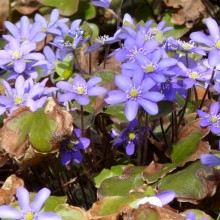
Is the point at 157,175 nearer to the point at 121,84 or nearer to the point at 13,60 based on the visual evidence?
the point at 121,84

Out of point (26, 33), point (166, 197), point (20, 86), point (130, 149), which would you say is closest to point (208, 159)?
point (166, 197)

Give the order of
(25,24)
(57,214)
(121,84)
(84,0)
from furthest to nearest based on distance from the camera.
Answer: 1. (84,0)
2. (25,24)
3. (121,84)
4. (57,214)

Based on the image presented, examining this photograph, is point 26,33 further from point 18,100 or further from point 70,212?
point 70,212

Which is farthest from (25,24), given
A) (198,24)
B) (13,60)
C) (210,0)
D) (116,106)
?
(210,0)

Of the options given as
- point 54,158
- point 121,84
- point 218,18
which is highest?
point 121,84

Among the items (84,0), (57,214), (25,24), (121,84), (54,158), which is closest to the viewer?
(57,214)

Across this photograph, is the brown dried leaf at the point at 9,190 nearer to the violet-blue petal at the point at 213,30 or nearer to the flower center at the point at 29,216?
the flower center at the point at 29,216

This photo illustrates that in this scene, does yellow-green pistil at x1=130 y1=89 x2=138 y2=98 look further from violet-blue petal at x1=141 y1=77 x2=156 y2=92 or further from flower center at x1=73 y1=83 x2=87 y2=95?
flower center at x1=73 y1=83 x2=87 y2=95

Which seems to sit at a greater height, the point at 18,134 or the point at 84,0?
the point at 18,134
